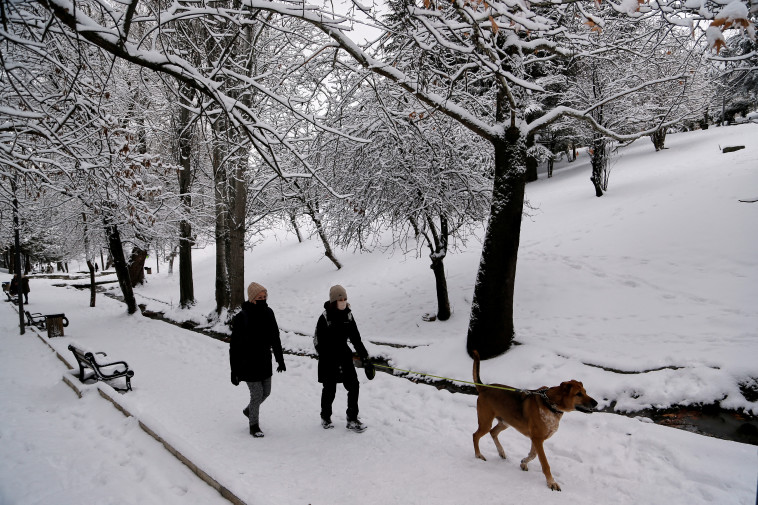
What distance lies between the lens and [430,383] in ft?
25.9

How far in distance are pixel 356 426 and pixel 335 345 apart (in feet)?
3.66

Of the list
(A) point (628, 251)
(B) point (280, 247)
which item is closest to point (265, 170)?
(A) point (628, 251)

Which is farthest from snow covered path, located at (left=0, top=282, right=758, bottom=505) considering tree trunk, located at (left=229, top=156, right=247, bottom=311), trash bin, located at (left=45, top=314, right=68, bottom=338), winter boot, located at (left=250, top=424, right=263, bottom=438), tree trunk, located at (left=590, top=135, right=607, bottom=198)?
tree trunk, located at (left=590, top=135, right=607, bottom=198)

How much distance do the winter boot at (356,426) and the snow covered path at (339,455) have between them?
0.09 m

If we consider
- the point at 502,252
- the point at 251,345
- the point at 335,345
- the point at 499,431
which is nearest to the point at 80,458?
the point at 251,345

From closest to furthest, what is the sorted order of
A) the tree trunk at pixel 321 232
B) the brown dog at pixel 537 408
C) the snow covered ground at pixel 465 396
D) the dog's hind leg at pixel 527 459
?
the brown dog at pixel 537 408 < the snow covered ground at pixel 465 396 < the dog's hind leg at pixel 527 459 < the tree trunk at pixel 321 232

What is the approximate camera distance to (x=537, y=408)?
417cm

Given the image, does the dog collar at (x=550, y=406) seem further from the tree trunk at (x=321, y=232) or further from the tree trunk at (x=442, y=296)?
the tree trunk at (x=321, y=232)

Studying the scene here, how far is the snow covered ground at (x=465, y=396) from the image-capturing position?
425 cm

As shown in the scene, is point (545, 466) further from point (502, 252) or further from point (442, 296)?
point (442, 296)

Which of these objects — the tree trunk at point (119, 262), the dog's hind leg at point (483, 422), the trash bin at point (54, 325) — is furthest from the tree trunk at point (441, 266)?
the tree trunk at point (119, 262)

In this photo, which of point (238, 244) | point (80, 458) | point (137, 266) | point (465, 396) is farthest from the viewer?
point (137, 266)

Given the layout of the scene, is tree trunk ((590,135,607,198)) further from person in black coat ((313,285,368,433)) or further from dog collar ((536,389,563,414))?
dog collar ((536,389,563,414))

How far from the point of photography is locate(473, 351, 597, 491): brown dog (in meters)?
4.04
